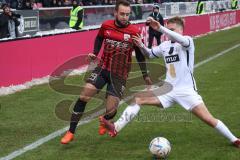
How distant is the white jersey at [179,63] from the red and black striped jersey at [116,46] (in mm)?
589

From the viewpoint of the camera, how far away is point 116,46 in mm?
7914

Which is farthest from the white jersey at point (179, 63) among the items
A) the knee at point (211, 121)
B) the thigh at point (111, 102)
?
A: the thigh at point (111, 102)

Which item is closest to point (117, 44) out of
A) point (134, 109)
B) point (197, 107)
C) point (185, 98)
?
point (134, 109)

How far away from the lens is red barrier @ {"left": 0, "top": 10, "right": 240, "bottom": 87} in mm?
13469

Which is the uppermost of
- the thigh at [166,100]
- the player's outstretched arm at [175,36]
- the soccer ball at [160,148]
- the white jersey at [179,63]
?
the player's outstretched arm at [175,36]

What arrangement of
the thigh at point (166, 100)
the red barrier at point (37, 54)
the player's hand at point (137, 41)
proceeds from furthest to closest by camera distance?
the red barrier at point (37, 54), the player's hand at point (137, 41), the thigh at point (166, 100)

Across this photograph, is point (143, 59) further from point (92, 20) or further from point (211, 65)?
point (92, 20)

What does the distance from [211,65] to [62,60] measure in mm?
4689

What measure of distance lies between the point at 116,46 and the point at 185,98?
124 centimetres

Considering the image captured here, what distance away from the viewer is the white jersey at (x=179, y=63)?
7410mm

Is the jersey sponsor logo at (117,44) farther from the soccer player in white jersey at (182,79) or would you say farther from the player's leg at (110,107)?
the player's leg at (110,107)

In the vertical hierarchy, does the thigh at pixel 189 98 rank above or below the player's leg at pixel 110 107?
above

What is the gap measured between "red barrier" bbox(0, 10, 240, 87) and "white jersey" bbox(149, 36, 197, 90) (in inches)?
258

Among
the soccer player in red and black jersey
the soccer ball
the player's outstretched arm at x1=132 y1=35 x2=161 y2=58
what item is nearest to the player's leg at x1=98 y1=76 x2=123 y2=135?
the soccer player in red and black jersey
